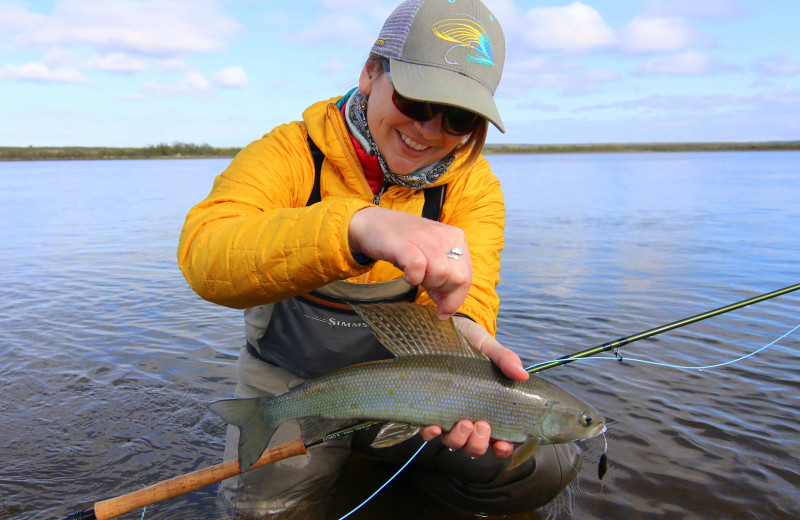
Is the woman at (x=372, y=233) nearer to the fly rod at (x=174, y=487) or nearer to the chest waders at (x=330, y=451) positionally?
the chest waders at (x=330, y=451)

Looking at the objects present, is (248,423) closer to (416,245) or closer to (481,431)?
(481,431)

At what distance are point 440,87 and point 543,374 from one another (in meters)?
4.28

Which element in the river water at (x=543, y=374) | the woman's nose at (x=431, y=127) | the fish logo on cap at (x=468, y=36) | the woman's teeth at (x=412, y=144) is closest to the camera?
the fish logo on cap at (x=468, y=36)

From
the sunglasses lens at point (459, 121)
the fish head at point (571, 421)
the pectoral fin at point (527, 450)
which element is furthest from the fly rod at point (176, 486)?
the sunglasses lens at point (459, 121)

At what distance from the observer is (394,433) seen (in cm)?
279

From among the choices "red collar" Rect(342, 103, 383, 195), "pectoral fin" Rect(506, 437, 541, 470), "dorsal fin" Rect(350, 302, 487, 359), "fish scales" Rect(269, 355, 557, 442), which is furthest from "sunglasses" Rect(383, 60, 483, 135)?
"pectoral fin" Rect(506, 437, 541, 470)

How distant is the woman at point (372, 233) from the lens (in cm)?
208

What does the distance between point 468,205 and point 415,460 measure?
1.66 m

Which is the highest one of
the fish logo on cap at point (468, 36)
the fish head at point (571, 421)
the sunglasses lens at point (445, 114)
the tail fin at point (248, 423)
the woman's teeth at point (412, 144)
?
the fish logo on cap at point (468, 36)

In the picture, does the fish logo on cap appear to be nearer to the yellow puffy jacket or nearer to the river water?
the yellow puffy jacket

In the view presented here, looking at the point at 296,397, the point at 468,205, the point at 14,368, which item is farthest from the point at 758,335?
the point at 14,368

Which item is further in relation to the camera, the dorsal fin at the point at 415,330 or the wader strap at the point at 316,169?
the wader strap at the point at 316,169

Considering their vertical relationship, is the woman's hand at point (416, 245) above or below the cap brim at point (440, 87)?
below

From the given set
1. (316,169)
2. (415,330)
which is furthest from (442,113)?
(415,330)
